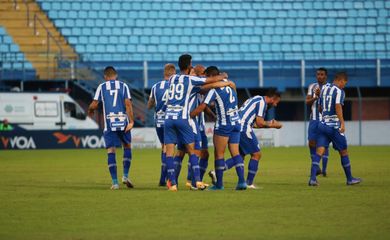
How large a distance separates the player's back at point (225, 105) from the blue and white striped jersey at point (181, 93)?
298mm

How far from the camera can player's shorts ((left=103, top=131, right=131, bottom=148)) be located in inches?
632

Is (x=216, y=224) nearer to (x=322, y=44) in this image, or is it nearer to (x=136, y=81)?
(x=136, y=81)

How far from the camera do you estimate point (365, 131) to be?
38.1 metres

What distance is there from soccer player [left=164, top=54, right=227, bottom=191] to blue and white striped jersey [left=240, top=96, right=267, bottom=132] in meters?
1.15

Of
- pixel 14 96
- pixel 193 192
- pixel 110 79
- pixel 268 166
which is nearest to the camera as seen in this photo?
pixel 193 192

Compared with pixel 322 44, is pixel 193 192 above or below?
below

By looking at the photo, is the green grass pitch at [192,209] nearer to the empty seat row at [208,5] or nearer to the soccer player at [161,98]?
the soccer player at [161,98]

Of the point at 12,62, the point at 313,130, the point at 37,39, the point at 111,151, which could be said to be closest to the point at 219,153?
the point at 111,151

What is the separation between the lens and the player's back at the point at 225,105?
15080 mm

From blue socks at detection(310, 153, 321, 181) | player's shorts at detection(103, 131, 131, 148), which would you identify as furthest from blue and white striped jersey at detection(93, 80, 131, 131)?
blue socks at detection(310, 153, 321, 181)

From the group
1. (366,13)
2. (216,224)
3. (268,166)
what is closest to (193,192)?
(216,224)

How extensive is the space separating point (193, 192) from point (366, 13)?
2936cm

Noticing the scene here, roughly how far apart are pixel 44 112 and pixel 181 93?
22.2 m

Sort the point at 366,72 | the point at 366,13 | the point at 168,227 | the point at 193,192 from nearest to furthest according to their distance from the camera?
1. the point at 168,227
2. the point at 193,192
3. the point at 366,72
4. the point at 366,13
